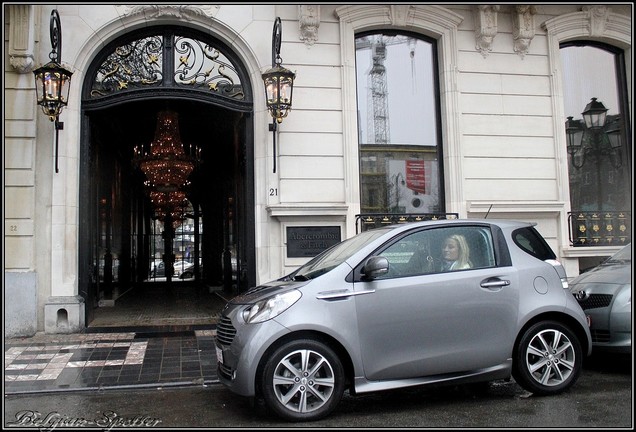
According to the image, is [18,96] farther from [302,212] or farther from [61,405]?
[61,405]

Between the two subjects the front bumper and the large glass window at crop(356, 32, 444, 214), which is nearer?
the front bumper

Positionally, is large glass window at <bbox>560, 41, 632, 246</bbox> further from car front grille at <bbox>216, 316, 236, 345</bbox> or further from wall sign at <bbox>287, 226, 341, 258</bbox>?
car front grille at <bbox>216, 316, 236, 345</bbox>

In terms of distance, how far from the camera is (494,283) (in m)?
5.39

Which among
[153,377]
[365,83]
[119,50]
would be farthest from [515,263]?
[119,50]

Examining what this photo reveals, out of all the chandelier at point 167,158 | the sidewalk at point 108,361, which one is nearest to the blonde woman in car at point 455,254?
the sidewalk at point 108,361

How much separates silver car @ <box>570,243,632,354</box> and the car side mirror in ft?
10.4

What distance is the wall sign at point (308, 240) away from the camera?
33.1ft

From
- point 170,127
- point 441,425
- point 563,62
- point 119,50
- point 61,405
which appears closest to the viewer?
point 441,425

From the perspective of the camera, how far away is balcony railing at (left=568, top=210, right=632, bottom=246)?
11344mm

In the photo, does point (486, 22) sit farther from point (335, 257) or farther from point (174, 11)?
point (335, 257)

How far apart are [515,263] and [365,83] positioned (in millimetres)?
6643

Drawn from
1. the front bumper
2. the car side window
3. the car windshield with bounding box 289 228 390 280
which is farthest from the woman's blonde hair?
the front bumper

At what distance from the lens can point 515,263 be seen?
5.57m

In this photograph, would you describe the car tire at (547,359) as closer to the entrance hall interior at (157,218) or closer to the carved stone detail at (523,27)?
the entrance hall interior at (157,218)
